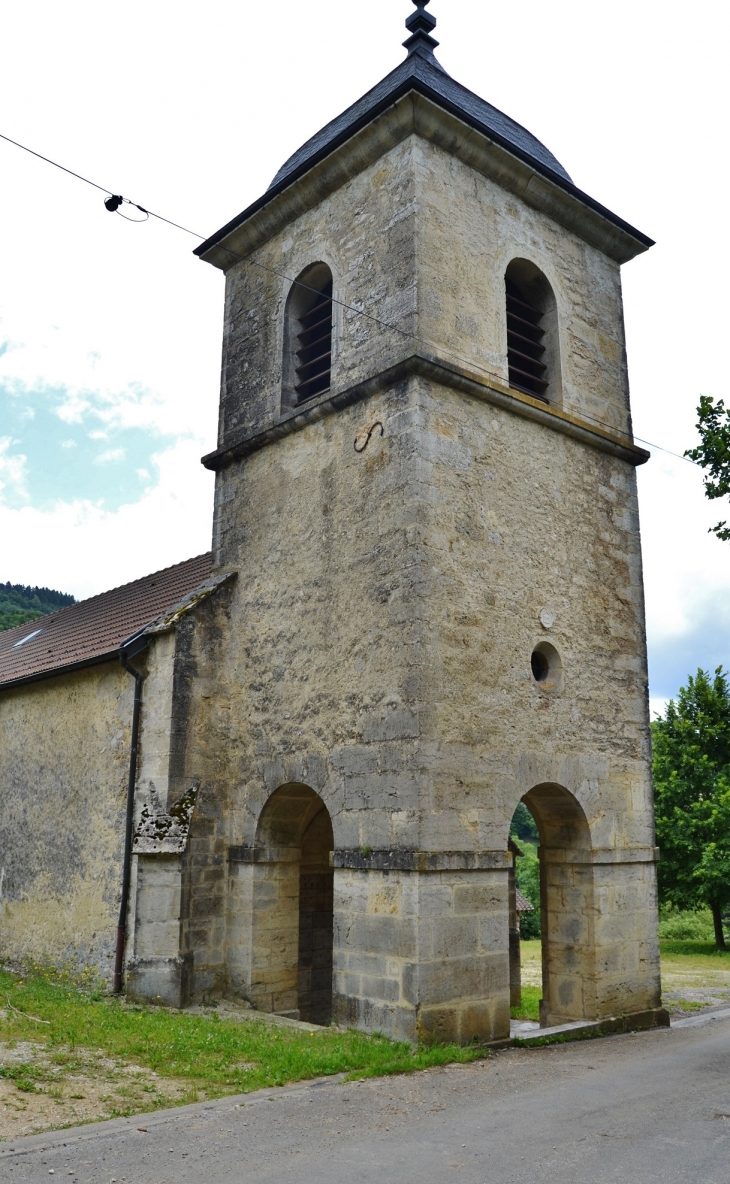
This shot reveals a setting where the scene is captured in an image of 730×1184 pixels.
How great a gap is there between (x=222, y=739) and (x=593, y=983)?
4.72 m

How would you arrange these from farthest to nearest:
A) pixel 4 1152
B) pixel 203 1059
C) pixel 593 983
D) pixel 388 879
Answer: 1. pixel 593 983
2. pixel 388 879
3. pixel 203 1059
4. pixel 4 1152

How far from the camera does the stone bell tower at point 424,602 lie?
28.2ft

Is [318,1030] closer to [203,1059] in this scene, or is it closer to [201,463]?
[203,1059]

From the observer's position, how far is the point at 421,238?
32.3 ft

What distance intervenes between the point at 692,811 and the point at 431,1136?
62.1 feet

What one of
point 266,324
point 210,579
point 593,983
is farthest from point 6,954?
point 266,324

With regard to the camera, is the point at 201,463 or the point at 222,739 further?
the point at 201,463

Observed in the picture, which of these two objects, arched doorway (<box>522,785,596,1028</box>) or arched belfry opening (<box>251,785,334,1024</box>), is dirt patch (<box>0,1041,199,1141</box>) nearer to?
arched belfry opening (<box>251,785,334,1024</box>)

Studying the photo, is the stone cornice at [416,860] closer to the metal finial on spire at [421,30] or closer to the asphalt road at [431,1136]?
Result: the asphalt road at [431,1136]

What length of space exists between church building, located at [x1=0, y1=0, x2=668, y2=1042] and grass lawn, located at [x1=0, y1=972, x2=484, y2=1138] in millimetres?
489

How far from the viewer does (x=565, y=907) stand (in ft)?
32.7

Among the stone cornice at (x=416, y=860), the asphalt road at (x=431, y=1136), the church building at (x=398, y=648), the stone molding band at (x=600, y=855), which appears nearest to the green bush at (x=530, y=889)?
the stone molding band at (x=600, y=855)

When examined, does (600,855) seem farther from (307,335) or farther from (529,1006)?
(307,335)

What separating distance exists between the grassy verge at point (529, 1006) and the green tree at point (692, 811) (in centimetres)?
772
